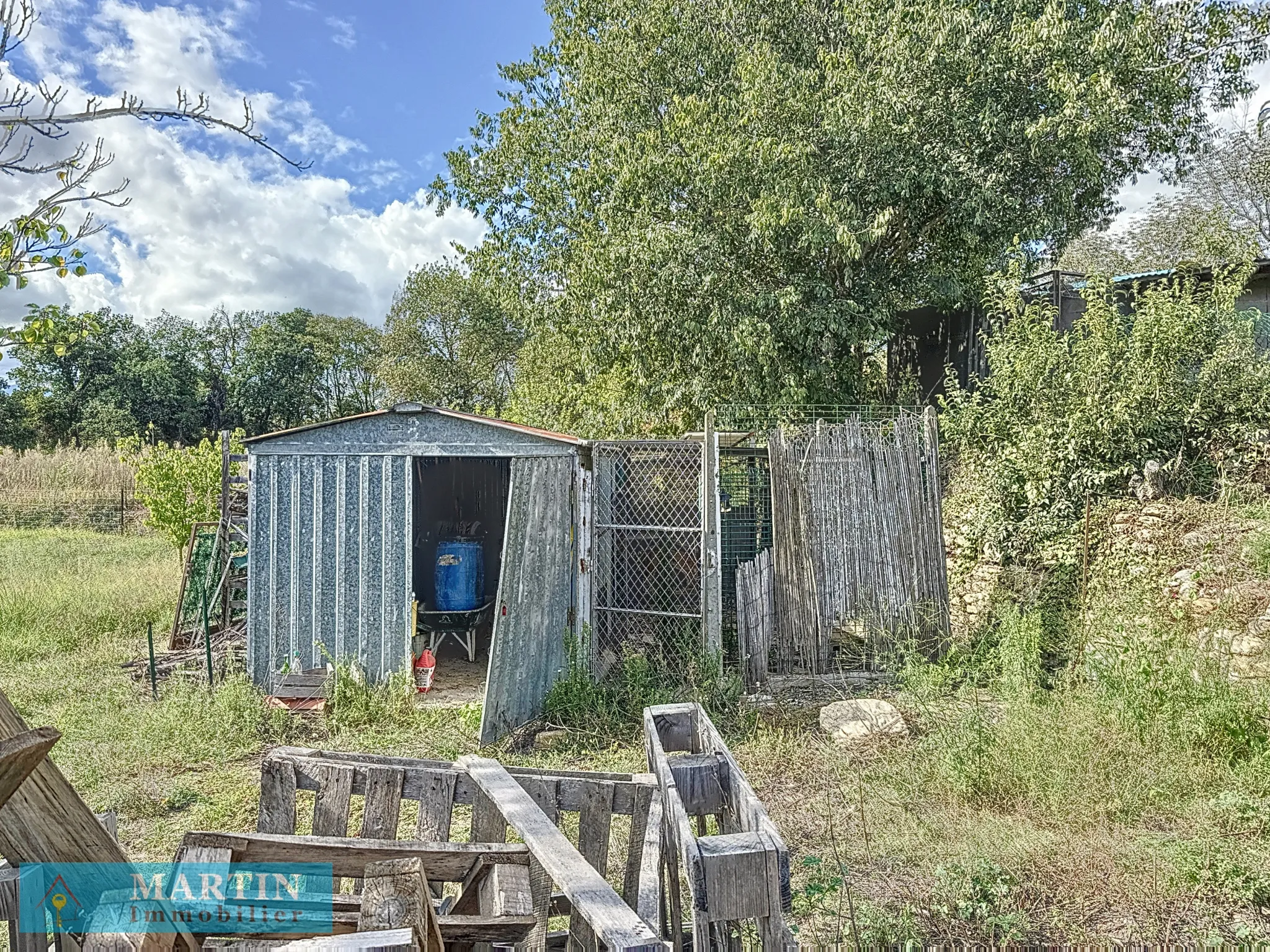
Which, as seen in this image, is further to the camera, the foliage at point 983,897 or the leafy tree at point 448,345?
the leafy tree at point 448,345

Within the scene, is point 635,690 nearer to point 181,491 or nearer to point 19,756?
point 19,756

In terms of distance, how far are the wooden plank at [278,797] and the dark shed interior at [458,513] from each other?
6.25 m

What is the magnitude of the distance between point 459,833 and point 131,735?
9.82 feet

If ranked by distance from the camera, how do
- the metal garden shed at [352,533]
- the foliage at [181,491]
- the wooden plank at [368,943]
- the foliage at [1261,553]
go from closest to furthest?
the wooden plank at [368,943], the foliage at [1261,553], the metal garden shed at [352,533], the foliage at [181,491]

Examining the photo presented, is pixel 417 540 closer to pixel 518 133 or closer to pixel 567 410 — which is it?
pixel 567 410

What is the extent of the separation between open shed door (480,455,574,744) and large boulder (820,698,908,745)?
2.22 meters

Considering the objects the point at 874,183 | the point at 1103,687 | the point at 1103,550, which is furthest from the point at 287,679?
the point at 874,183

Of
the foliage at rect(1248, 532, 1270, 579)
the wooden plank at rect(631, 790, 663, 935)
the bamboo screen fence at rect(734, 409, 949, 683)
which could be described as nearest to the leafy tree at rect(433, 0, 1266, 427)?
the bamboo screen fence at rect(734, 409, 949, 683)

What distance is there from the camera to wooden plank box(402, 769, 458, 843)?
7.59 ft

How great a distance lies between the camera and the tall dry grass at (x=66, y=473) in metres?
18.7

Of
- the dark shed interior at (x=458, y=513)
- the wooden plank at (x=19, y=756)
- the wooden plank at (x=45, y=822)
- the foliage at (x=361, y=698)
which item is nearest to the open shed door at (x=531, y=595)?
the foliage at (x=361, y=698)

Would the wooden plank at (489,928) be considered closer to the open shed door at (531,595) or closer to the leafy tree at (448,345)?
the open shed door at (531,595)

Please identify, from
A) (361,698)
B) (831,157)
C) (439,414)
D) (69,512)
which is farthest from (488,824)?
(69,512)

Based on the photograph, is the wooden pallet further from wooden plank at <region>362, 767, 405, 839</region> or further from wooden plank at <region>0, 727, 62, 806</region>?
wooden plank at <region>0, 727, 62, 806</region>
